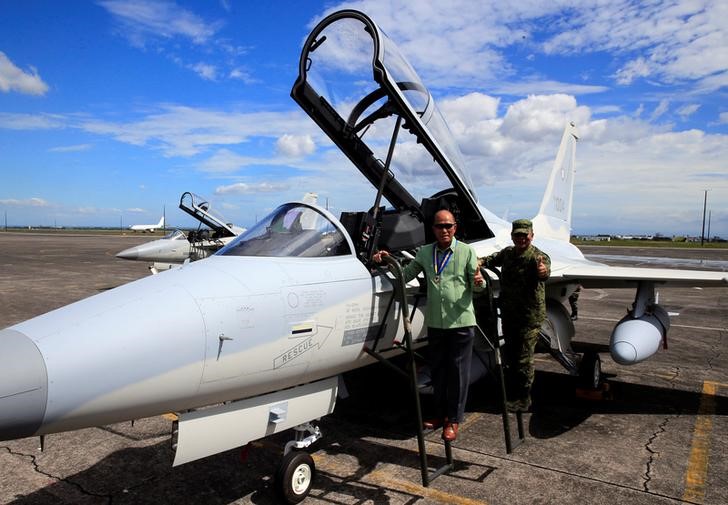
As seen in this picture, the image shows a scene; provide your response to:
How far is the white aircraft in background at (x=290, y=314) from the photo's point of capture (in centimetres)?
277

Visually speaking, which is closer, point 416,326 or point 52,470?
point 52,470

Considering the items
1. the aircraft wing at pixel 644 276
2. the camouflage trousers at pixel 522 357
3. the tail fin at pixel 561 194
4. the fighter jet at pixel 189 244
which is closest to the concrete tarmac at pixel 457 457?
the camouflage trousers at pixel 522 357

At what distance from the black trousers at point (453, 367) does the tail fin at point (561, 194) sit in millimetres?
5702

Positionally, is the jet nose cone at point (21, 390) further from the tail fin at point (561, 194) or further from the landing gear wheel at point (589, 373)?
the tail fin at point (561, 194)

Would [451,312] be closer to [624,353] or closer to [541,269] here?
[541,269]

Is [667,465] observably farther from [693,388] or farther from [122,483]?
[122,483]

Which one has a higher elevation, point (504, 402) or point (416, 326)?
point (416, 326)

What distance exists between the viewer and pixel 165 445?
496 cm

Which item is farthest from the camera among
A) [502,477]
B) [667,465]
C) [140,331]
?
[667,465]

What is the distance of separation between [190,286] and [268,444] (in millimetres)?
2326

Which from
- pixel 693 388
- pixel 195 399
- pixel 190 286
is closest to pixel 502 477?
pixel 195 399

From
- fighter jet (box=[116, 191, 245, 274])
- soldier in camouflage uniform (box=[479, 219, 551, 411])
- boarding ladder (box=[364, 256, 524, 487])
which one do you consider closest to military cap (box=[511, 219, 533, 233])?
soldier in camouflage uniform (box=[479, 219, 551, 411])

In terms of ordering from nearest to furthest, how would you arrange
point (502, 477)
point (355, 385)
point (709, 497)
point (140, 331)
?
point (140, 331), point (709, 497), point (502, 477), point (355, 385)

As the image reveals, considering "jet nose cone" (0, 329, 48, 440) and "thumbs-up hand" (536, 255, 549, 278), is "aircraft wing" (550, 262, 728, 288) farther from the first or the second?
"jet nose cone" (0, 329, 48, 440)
